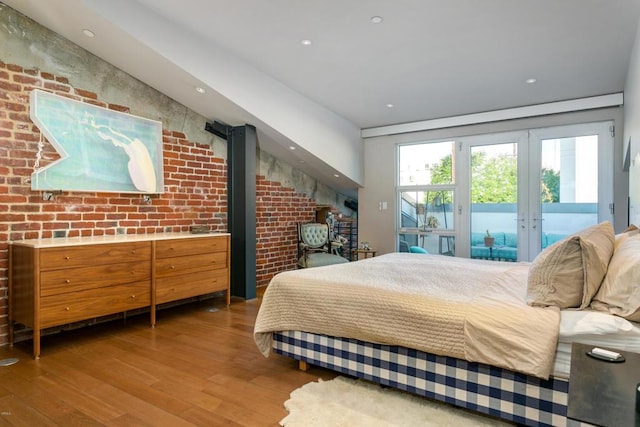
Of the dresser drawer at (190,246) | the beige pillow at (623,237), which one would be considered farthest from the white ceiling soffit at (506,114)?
the dresser drawer at (190,246)

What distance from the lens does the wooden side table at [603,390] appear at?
74cm

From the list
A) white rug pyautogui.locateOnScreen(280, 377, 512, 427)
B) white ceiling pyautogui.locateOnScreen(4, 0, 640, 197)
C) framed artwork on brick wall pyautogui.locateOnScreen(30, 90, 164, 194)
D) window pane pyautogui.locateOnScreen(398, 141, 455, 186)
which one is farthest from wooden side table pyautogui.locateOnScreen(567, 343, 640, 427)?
window pane pyautogui.locateOnScreen(398, 141, 455, 186)

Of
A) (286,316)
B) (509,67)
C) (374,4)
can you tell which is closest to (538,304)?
(286,316)

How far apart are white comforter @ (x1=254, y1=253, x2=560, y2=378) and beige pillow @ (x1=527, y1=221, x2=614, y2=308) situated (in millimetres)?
97

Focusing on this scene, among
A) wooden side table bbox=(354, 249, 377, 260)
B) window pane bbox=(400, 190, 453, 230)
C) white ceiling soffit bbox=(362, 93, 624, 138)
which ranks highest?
white ceiling soffit bbox=(362, 93, 624, 138)

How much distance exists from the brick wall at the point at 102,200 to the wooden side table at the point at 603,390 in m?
3.58

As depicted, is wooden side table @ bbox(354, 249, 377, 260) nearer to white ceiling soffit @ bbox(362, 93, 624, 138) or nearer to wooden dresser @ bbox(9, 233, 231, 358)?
white ceiling soffit @ bbox(362, 93, 624, 138)

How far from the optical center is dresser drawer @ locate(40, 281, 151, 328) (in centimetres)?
270

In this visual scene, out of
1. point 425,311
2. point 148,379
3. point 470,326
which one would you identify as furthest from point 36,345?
point 470,326

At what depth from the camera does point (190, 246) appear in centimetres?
370

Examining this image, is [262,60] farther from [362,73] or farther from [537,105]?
[537,105]

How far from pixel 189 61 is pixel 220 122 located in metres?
1.17

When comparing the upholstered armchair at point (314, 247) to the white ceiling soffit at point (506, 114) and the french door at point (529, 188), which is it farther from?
the french door at point (529, 188)

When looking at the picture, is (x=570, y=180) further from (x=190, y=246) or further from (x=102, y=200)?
(x=102, y=200)
